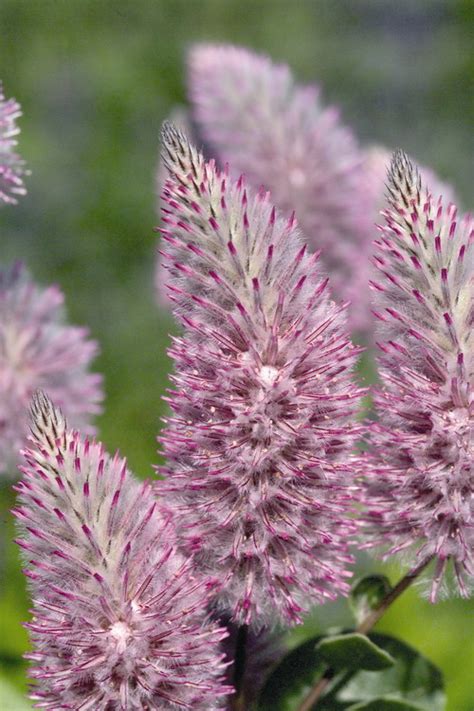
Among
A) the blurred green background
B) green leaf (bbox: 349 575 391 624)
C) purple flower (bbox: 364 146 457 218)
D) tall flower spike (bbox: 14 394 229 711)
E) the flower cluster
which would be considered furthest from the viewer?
the blurred green background

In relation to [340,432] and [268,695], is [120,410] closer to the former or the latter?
[268,695]

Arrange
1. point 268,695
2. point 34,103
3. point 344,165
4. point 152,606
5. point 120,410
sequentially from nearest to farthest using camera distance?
point 152,606 → point 268,695 → point 344,165 → point 120,410 → point 34,103

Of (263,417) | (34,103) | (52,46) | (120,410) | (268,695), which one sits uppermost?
(52,46)

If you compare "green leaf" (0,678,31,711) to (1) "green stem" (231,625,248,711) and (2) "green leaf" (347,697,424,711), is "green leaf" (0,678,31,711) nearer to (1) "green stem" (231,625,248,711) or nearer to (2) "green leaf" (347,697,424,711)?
(1) "green stem" (231,625,248,711)

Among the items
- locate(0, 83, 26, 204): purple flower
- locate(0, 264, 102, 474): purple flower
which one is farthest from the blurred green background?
locate(0, 83, 26, 204): purple flower

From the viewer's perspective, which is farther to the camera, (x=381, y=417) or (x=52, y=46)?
(x=52, y=46)

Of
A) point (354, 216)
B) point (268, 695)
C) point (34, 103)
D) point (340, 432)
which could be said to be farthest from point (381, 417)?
point (34, 103)
